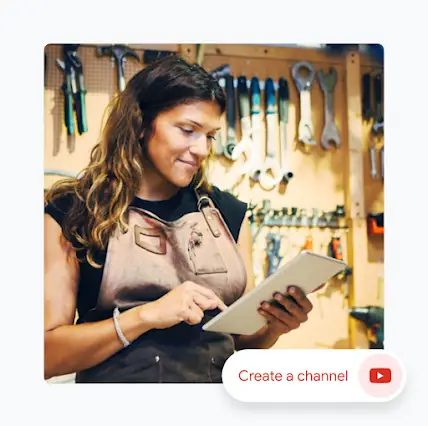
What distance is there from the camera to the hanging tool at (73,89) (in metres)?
1.47

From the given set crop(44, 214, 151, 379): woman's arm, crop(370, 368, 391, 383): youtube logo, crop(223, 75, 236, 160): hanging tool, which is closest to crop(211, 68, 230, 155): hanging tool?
crop(223, 75, 236, 160): hanging tool

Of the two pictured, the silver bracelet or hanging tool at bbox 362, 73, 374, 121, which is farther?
hanging tool at bbox 362, 73, 374, 121

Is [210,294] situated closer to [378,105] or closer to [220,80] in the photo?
[220,80]

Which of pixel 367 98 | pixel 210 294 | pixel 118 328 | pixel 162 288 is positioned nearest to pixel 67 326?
pixel 118 328

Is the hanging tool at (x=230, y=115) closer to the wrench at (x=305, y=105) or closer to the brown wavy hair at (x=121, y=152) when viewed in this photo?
the brown wavy hair at (x=121, y=152)

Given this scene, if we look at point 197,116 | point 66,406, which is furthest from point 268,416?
point 197,116

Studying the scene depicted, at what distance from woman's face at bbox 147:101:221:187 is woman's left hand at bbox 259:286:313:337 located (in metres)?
0.37

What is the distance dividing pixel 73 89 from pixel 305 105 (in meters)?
0.58

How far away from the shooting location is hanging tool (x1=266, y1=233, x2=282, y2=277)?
1485mm

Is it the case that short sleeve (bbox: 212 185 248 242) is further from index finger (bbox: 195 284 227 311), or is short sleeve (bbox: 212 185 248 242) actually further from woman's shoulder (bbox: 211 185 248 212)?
index finger (bbox: 195 284 227 311)

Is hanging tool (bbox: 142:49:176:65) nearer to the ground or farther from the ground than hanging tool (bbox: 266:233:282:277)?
farther from the ground

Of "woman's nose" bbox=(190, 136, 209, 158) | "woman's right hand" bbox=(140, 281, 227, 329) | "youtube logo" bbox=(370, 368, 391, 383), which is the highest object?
"woman's nose" bbox=(190, 136, 209, 158)

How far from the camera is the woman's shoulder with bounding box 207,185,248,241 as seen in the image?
1.49 meters
